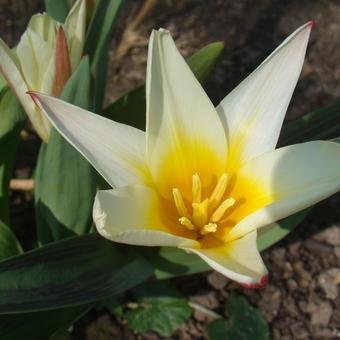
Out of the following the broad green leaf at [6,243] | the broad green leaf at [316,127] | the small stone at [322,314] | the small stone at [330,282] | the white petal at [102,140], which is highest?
the white petal at [102,140]

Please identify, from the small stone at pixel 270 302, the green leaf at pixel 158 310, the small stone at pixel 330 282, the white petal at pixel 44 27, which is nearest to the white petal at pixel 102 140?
the white petal at pixel 44 27

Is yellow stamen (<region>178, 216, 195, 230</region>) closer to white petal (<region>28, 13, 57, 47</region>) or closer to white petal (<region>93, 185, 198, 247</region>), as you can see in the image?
white petal (<region>93, 185, 198, 247</region>)

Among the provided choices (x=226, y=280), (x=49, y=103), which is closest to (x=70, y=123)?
(x=49, y=103)

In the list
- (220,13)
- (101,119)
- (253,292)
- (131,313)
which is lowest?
(253,292)

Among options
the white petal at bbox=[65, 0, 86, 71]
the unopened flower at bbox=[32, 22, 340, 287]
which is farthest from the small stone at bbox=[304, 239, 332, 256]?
the white petal at bbox=[65, 0, 86, 71]

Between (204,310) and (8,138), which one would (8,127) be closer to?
(8,138)

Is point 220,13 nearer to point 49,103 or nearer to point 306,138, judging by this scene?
point 306,138

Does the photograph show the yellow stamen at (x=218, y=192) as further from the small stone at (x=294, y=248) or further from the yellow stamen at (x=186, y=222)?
the small stone at (x=294, y=248)
